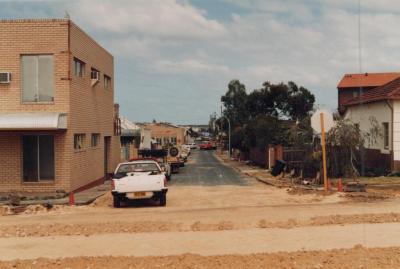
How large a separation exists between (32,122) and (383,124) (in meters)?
15.9

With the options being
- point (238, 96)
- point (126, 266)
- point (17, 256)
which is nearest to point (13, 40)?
point (17, 256)

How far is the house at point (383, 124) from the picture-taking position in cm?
2439

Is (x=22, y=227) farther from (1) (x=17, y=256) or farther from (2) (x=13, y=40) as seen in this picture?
(2) (x=13, y=40)

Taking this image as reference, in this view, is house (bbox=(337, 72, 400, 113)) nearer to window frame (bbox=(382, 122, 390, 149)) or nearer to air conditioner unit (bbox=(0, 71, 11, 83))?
window frame (bbox=(382, 122, 390, 149))

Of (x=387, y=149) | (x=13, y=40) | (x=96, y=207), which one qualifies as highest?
(x=13, y=40)

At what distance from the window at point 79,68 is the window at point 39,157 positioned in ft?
10.3

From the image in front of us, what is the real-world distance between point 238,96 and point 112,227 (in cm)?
8398

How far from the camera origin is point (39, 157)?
67.6 feet

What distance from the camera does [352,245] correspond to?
959 centimetres

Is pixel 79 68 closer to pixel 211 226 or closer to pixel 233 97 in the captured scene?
pixel 211 226

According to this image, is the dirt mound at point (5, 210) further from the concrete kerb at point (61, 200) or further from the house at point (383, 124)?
the house at point (383, 124)

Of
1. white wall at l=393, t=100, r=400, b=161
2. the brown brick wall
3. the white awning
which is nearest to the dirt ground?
the brown brick wall

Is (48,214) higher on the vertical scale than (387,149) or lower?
lower

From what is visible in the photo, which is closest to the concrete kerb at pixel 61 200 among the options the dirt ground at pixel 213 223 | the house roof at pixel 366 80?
the dirt ground at pixel 213 223
